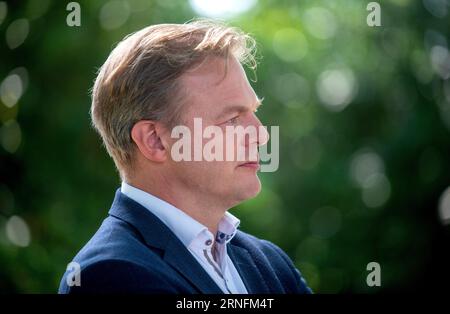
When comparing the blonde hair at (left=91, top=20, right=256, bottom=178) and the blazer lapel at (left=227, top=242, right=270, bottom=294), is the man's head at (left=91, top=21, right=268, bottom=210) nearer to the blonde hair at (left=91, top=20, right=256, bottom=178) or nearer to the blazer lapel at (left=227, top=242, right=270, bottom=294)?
the blonde hair at (left=91, top=20, right=256, bottom=178)

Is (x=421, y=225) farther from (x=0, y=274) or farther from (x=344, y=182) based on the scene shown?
(x=0, y=274)

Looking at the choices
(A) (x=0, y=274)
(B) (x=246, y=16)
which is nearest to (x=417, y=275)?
(B) (x=246, y=16)

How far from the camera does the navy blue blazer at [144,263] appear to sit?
1209 mm

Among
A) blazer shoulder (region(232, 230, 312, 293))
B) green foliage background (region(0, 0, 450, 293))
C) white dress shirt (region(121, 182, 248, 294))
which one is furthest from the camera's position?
green foliage background (region(0, 0, 450, 293))

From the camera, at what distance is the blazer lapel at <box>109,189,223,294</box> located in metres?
1.28

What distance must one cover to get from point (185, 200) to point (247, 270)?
206 millimetres

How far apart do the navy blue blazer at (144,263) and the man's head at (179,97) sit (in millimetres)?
134

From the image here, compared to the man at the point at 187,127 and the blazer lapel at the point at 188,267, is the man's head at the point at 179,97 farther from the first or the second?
the blazer lapel at the point at 188,267

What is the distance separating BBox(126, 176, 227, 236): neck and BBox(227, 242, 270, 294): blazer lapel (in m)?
0.09

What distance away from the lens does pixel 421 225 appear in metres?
3.40

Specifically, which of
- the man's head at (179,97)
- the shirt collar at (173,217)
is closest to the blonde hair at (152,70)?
the man's head at (179,97)

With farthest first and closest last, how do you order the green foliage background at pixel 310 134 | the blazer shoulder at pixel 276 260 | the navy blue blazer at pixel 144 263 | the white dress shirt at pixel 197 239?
1. the green foliage background at pixel 310 134
2. the blazer shoulder at pixel 276 260
3. the white dress shirt at pixel 197 239
4. the navy blue blazer at pixel 144 263

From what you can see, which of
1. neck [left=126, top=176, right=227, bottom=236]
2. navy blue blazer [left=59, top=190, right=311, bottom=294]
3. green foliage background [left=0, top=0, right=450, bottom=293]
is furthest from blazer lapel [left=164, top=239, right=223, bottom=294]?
green foliage background [left=0, top=0, right=450, bottom=293]

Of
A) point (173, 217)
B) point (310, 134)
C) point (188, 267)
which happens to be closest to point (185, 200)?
point (173, 217)
